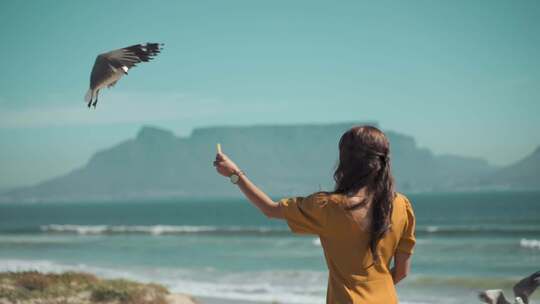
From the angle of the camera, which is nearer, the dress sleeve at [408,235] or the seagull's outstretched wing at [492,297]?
the dress sleeve at [408,235]

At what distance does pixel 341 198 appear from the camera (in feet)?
7.13

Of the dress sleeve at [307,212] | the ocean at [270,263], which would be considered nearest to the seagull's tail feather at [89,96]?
the dress sleeve at [307,212]

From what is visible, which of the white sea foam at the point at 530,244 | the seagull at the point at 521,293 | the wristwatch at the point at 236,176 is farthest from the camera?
the white sea foam at the point at 530,244

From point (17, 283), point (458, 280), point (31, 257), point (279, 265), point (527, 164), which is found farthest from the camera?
point (527, 164)

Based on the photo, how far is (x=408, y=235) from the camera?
92.1 inches

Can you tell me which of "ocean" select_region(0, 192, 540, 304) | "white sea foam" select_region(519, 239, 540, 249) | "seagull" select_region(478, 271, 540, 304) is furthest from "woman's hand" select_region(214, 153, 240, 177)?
"white sea foam" select_region(519, 239, 540, 249)

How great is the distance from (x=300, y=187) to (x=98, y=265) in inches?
6863

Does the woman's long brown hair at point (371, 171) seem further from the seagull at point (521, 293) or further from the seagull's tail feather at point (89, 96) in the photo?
the seagull at point (521, 293)

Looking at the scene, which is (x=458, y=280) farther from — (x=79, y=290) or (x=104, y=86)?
(x=104, y=86)

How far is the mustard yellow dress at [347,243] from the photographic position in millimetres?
2174

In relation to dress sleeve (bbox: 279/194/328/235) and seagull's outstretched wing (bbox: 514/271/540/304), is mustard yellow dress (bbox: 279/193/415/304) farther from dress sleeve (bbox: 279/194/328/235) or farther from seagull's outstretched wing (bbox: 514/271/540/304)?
seagull's outstretched wing (bbox: 514/271/540/304)

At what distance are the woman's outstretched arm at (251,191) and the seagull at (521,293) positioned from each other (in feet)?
9.59

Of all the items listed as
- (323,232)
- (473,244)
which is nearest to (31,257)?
(473,244)

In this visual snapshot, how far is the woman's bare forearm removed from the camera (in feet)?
7.23
